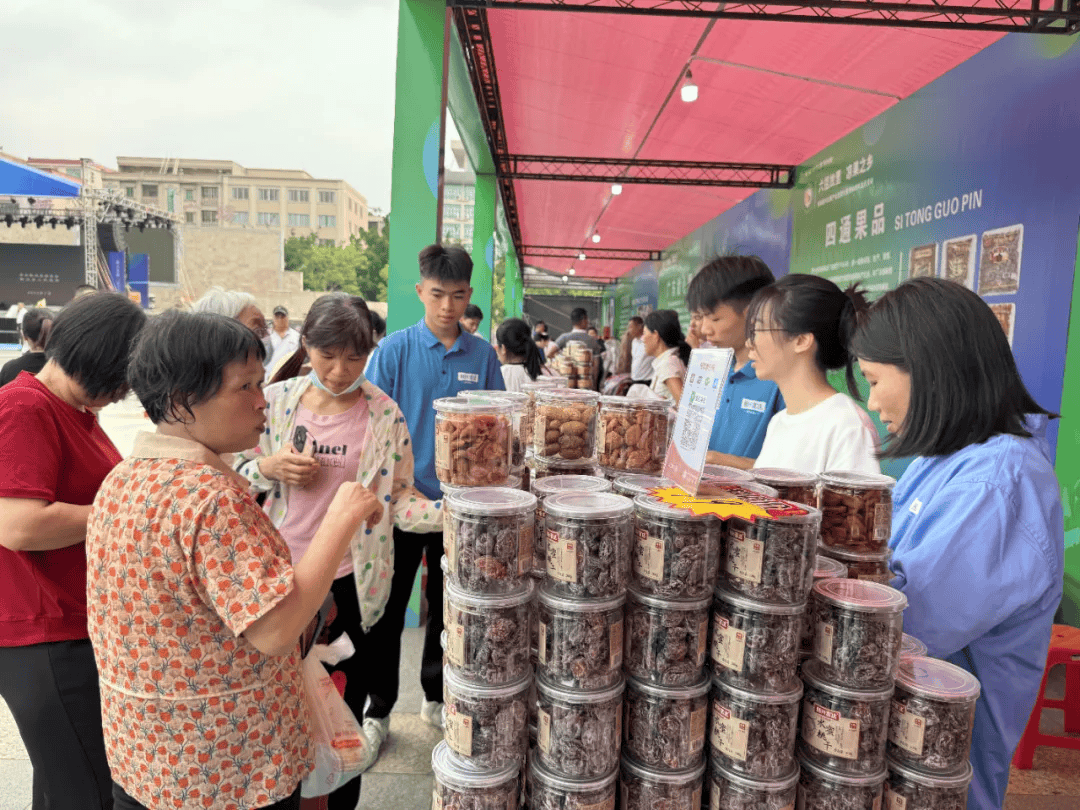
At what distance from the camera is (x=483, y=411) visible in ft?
5.07

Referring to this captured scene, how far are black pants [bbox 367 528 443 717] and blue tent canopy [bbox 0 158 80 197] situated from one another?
7426 millimetres

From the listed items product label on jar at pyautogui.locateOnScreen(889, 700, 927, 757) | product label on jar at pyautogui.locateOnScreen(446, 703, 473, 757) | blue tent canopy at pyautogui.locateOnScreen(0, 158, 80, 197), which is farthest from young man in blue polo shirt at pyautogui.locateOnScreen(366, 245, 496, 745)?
blue tent canopy at pyautogui.locateOnScreen(0, 158, 80, 197)

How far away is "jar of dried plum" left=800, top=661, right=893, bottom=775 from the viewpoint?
115cm

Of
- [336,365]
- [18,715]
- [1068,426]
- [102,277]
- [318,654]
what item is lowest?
[18,715]

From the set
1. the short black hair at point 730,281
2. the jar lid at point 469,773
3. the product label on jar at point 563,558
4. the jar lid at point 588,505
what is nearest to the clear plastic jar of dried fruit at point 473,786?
the jar lid at point 469,773

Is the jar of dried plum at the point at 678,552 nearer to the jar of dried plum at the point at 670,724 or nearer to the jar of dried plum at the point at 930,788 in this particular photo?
the jar of dried plum at the point at 670,724

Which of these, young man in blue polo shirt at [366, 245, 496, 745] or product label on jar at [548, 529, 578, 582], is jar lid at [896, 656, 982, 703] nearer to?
product label on jar at [548, 529, 578, 582]

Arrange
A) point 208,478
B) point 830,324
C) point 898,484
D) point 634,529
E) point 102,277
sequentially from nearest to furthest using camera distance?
point 208,478 < point 634,529 < point 898,484 < point 830,324 < point 102,277

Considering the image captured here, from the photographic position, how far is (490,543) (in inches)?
47.6

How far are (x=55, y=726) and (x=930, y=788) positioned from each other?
67.6 inches

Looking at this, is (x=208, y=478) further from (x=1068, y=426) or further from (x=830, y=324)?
(x=1068, y=426)

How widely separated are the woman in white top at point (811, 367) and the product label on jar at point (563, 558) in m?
0.94

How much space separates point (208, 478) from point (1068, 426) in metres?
4.52

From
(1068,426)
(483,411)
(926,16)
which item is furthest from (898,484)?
(926,16)
